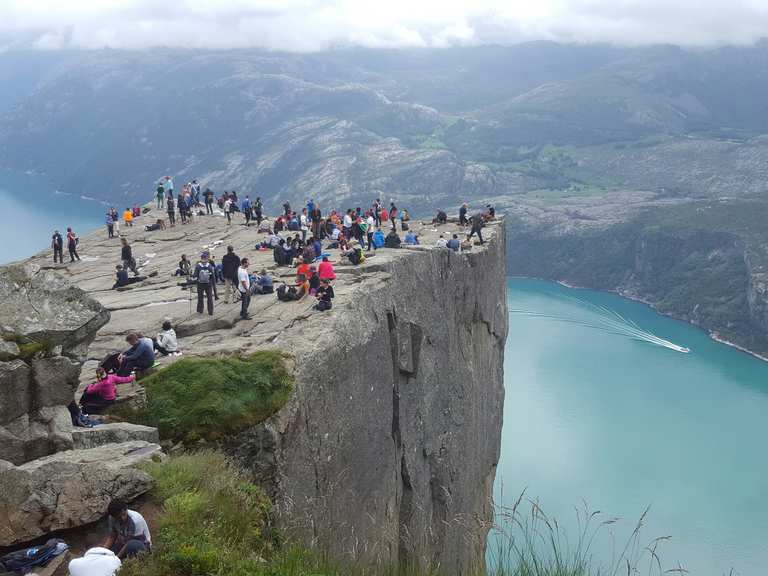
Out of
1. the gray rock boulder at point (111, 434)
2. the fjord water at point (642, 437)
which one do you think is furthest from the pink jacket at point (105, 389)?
the fjord water at point (642, 437)

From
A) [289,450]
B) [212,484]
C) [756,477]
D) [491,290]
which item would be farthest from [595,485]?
[212,484]

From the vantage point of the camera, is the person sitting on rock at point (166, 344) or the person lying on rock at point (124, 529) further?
the person sitting on rock at point (166, 344)

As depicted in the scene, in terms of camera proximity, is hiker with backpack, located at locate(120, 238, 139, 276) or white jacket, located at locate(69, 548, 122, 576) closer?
white jacket, located at locate(69, 548, 122, 576)

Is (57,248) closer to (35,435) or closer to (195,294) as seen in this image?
(195,294)

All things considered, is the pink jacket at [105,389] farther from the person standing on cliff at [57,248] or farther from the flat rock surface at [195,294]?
the person standing on cliff at [57,248]

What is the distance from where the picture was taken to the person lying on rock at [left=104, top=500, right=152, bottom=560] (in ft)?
36.6

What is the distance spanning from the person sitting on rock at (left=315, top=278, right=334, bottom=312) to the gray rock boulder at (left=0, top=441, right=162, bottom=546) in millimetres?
11583

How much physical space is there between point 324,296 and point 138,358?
6.75 metres

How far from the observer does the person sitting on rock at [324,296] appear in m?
24.3

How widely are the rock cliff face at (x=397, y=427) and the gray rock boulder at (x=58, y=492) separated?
12.3ft

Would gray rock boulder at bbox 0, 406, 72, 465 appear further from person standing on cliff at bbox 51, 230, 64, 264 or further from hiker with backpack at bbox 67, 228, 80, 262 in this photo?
hiker with backpack at bbox 67, 228, 80, 262

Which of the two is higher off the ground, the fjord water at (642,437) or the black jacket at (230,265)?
the black jacket at (230,265)

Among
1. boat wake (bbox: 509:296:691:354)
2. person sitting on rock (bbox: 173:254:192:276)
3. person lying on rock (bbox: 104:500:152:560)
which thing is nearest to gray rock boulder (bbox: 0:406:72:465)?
person lying on rock (bbox: 104:500:152:560)

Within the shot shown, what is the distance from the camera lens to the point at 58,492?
12.1 meters
